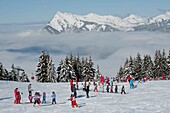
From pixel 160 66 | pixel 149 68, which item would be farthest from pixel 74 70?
pixel 160 66

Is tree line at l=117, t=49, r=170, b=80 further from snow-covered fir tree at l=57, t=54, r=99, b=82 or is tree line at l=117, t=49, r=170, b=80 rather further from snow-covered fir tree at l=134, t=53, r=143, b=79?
snow-covered fir tree at l=57, t=54, r=99, b=82

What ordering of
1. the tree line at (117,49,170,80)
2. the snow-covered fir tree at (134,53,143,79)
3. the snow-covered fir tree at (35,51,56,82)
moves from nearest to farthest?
the snow-covered fir tree at (35,51,56,82), the tree line at (117,49,170,80), the snow-covered fir tree at (134,53,143,79)

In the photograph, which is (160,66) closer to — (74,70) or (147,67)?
(147,67)

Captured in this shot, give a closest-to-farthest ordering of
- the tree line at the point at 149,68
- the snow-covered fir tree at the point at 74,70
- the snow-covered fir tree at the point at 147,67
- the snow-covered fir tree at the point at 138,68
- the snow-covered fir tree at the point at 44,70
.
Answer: the snow-covered fir tree at the point at 44,70 → the snow-covered fir tree at the point at 74,70 → the snow-covered fir tree at the point at 147,67 → the tree line at the point at 149,68 → the snow-covered fir tree at the point at 138,68

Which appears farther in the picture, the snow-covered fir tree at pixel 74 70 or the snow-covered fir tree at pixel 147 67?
the snow-covered fir tree at pixel 147 67

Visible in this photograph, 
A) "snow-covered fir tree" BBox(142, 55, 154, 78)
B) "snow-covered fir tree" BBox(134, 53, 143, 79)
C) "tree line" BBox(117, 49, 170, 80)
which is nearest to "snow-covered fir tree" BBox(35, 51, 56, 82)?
"tree line" BBox(117, 49, 170, 80)

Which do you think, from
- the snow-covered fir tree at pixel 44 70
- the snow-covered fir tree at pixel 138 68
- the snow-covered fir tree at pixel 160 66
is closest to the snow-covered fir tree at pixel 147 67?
the snow-covered fir tree at pixel 138 68

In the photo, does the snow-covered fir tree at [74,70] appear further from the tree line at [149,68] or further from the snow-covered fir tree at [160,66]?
the snow-covered fir tree at [160,66]

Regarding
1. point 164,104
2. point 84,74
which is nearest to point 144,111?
point 164,104

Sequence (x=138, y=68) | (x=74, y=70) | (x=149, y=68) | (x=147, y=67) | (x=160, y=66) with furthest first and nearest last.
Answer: (x=138, y=68) → (x=147, y=67) → (x=160, y=66) → (x=149, y=68) → (x=74, y=70)

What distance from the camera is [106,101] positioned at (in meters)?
36.0

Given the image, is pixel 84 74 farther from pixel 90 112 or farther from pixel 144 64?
pixel 90 112

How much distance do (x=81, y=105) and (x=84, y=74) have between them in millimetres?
53720

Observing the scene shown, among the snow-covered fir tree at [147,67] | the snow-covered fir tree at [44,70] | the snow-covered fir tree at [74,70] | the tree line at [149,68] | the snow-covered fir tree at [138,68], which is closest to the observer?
the snow-covered fir tree at [44,70]
